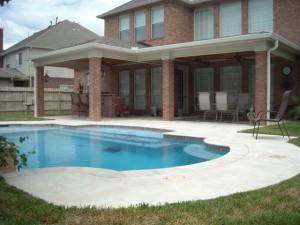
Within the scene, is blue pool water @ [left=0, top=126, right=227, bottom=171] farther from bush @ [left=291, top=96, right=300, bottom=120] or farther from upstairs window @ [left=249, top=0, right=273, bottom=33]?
upstairs window @ [left=249, top=0, right=273, bottom=33]

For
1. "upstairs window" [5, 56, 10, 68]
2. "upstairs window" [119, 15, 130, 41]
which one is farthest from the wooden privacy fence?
"upstairs window" [5, 56, 10, 68]

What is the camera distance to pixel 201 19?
1894 centimetres

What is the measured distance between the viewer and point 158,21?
18938 millimetres

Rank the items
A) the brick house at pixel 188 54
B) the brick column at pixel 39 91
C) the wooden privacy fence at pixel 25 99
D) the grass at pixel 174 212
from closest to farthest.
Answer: the grass at pixel 174 212 → the brick house at pixel 188 54 → the brick column at pixel 39 91 → the wooden privacy fence at pixel 25 99

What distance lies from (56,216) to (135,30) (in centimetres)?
1792

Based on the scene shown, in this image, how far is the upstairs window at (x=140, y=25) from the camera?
19.7 meters

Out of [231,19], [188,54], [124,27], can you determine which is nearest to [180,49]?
[188,54]

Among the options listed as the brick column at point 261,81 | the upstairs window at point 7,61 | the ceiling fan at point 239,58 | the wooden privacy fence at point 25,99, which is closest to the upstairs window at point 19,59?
the upstairs window at point 7,61

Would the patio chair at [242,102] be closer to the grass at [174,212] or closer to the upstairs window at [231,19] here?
the upstairs window at [231,19]

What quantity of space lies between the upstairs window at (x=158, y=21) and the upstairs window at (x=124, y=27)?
79.8 inches

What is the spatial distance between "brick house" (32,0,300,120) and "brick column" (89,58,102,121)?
0.14 feet

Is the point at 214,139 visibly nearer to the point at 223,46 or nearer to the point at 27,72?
the point at 223,46

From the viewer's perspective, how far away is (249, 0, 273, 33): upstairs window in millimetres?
16234

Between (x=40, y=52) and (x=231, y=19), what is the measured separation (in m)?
19.5
